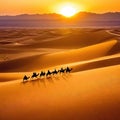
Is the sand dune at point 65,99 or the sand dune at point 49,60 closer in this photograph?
the sand dune at point 65,99

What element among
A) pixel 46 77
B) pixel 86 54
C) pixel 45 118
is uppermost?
pixel 86 54

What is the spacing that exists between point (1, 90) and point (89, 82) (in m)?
2.37

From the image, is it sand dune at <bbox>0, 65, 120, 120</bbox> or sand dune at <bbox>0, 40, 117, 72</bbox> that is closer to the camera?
sand dune at <bbox>0, 65, 120, 120</bbox>

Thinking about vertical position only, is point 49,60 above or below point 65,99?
above

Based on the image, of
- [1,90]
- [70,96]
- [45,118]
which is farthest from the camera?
[1,90]

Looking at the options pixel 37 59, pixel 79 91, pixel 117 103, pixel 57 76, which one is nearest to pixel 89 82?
pixel 79 91

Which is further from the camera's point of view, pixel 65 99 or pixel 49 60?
pixel 49 60

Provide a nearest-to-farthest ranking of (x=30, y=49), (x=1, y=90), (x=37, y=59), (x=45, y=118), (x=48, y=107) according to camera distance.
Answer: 1. (x=45, y=118)
2. (x=48, y=107)
3. (x=1, y=90)
4. (x=37, y=59)
5. (x=30, y=49)

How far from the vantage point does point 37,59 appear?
824 inches

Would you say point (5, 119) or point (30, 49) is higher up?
point (30, 49)

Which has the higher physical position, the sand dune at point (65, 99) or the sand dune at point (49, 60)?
the sand dune at point (49, 60)

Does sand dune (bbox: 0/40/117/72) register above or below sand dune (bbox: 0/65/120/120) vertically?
above

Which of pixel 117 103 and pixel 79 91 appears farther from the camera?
pixel 79 91

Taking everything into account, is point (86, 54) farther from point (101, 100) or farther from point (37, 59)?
point (101, 100)
